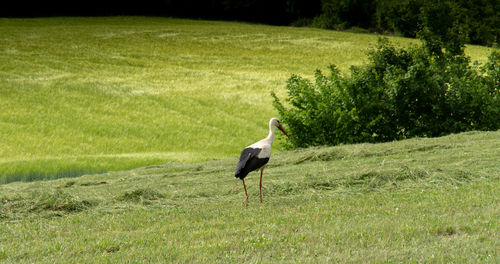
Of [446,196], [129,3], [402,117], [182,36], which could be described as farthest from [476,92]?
[129,3]

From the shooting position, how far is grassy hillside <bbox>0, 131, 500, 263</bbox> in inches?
263

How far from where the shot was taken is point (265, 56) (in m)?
38.1

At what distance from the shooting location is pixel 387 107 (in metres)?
20.8

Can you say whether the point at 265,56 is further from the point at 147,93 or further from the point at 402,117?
the point at 402,117

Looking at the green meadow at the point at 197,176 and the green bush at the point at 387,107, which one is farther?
the green bush at the point at 387,107

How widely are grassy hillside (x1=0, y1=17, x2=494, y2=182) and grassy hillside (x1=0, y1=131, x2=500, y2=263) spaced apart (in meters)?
8.32

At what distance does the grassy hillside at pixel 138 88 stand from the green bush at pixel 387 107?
3.23 m

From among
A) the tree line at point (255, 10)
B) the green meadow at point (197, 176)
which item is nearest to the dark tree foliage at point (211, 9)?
the tree line at point (255, 10)

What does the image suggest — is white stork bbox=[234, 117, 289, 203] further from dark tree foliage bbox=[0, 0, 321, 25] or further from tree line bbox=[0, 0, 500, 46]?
dark tree foliage bbox=[0, 0, 321, 25]

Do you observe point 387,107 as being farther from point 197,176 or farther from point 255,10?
point 255,10

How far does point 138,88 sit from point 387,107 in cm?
1372

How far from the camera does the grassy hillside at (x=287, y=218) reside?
6672 millimetres

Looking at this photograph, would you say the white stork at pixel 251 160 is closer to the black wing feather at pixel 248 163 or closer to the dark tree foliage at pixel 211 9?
the black wing feather at pixel 248 163

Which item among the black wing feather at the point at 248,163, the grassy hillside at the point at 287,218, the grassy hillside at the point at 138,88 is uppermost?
the black wing feather at the point at 248,163
